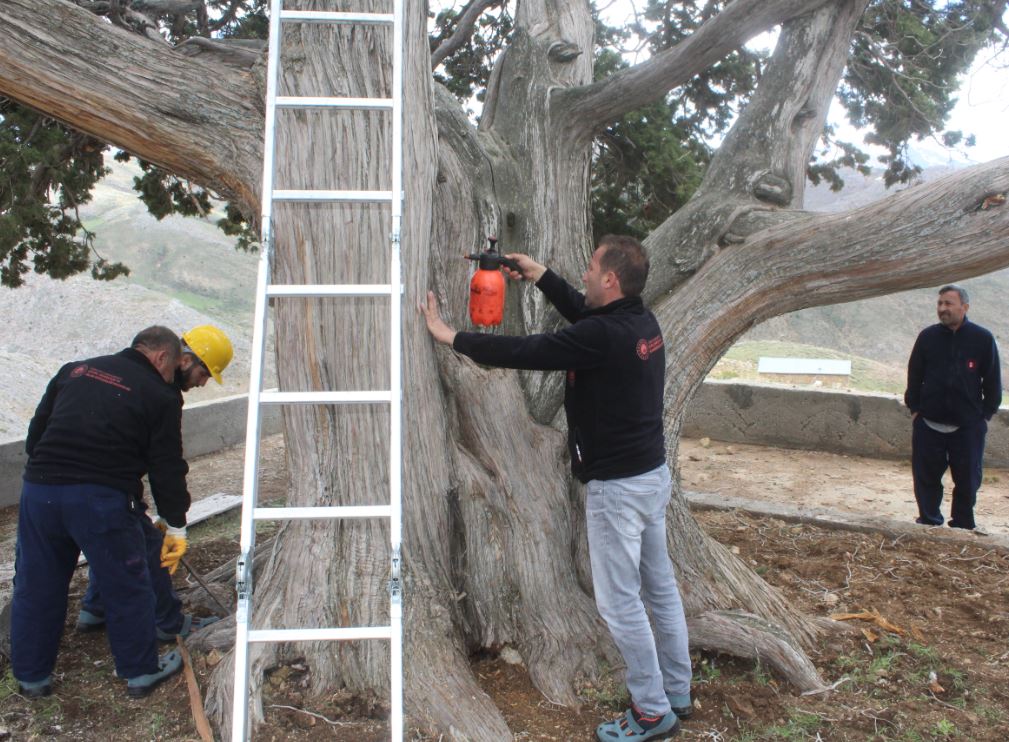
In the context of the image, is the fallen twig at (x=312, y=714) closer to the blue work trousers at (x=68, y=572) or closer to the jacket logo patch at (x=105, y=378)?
the blue work trousers at (x=68, y=572)

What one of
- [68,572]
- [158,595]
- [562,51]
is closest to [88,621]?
[158,595]

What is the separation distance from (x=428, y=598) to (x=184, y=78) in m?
2.56

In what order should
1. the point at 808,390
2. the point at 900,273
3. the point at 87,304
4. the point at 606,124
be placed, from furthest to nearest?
1. the point at 87,304
2. the point at 808,390
3. the point at 606,124
4. the point at 900,273

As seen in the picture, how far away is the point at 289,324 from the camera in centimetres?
395

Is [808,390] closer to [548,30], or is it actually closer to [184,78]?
[548,30]

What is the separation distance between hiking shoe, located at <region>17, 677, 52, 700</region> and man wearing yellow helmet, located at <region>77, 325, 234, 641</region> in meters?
0.57

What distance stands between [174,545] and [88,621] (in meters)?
0.94

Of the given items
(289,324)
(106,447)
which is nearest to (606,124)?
(289,324)

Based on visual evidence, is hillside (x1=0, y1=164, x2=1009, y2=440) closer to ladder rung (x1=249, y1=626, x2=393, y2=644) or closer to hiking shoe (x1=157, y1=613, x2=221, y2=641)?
hiking shoe (x1=157, y1=613, x2=221, y2=641)

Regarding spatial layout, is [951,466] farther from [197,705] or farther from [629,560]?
[197,705]

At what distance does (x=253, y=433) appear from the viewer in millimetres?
3350

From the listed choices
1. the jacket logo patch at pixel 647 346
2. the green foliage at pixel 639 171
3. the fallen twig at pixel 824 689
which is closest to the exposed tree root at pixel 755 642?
the fallen twig at pixel 824 689

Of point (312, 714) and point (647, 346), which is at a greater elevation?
point (647, 346)

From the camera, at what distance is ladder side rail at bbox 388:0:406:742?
325cm
